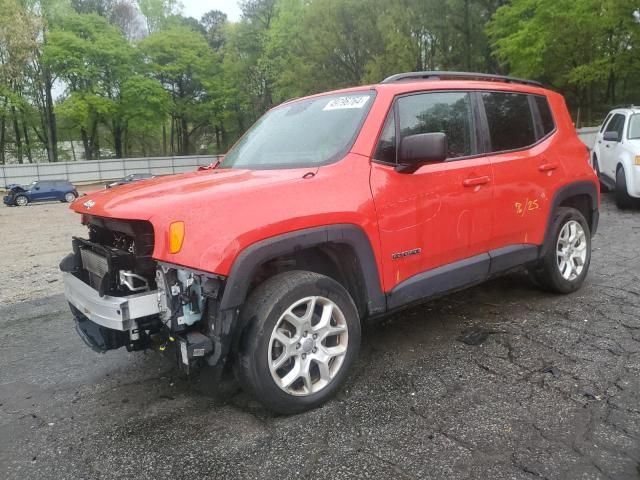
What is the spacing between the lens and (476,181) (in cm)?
371

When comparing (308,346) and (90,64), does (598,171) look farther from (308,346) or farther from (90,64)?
(90,64)

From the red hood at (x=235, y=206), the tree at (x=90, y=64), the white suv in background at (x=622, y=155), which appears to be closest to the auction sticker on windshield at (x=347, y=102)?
the red hood at (x=235, y=206)

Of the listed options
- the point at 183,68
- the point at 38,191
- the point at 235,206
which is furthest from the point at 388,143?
the point at 183,68

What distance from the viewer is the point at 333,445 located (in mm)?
2617

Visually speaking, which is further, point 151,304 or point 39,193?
point 39,193

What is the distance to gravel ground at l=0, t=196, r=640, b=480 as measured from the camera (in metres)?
2.47

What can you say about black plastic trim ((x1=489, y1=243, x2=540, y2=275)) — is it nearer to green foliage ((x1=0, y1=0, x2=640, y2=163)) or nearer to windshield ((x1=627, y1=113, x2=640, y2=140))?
windshield ((x1=627, y1=113, x2=640, y2=140))

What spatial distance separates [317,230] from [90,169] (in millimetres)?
40098

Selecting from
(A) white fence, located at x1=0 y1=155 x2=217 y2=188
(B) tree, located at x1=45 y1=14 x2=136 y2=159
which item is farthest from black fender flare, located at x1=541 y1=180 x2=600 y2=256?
(B) tree, located at x1=45 y1=14 x2=136 y2=159

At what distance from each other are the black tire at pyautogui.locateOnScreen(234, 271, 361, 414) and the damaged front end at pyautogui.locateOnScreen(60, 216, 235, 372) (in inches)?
4.8

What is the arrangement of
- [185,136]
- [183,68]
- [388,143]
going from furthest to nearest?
[185,136] < [183,68] < [388,143]

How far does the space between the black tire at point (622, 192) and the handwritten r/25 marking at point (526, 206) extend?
19.6 feet

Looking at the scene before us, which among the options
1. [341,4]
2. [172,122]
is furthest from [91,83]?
[341,4]

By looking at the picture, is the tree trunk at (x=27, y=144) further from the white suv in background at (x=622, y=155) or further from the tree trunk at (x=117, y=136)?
the white suv in background at (x=622, y=155)
